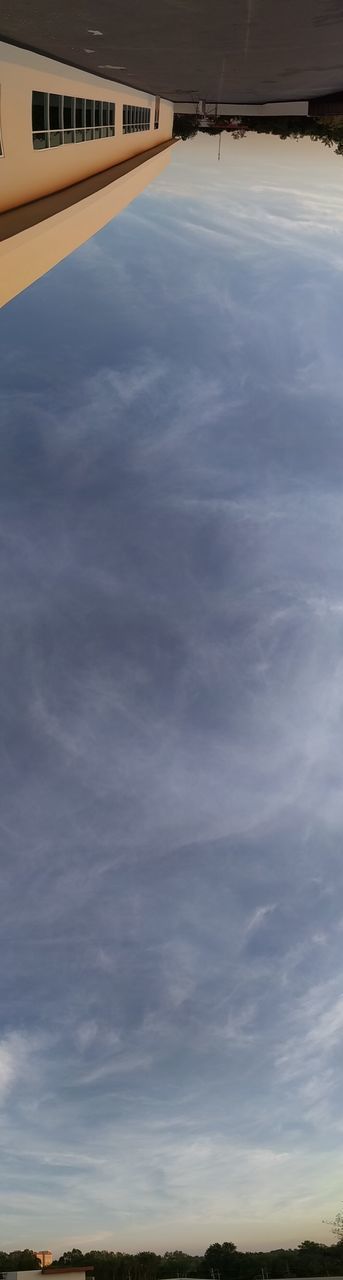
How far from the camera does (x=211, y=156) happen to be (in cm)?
4641

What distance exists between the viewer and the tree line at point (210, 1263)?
81188 millimetres

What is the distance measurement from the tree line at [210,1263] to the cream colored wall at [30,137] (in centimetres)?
9766

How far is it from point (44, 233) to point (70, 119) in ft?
37.6

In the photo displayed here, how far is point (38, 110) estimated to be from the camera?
1773cm

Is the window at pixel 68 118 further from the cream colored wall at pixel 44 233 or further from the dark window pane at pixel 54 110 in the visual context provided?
the cream colored wall at pixel 44 233

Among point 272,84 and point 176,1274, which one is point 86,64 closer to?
point 272,84

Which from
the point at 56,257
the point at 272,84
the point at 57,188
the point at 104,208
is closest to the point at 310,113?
the point at 272,84

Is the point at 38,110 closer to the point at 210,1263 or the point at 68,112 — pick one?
the point at 68,112

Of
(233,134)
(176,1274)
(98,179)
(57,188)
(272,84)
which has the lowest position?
(176,1274)

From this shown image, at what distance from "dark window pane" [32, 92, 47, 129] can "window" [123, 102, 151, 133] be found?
14.9 meters

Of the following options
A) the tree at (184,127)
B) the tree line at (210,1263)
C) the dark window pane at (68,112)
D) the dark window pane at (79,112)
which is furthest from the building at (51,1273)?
the tree at (184,127)

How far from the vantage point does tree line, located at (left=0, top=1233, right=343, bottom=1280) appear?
8119cm

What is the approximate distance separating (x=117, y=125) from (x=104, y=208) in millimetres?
9437

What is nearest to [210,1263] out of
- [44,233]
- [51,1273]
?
[51,1273]
